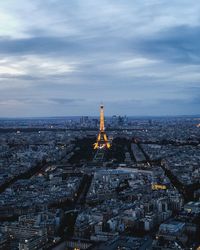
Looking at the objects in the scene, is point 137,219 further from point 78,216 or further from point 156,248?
point 156,248

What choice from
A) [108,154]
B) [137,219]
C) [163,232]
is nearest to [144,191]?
[137,219]

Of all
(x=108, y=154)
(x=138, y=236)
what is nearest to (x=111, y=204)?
(x=138, y=236)

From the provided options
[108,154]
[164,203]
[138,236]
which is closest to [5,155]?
[108,154]

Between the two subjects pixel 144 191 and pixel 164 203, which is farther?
pixel 144 191

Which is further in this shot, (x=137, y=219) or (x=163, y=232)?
(x=137, y=219)

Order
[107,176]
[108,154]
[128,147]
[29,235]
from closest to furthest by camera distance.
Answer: [29,235] → [107,176] → [108,154] → [128,147]

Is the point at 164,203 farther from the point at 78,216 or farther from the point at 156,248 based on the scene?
the point at 156,248

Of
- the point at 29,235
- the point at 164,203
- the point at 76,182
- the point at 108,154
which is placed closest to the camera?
the point at 29,235

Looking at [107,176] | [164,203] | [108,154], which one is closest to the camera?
[164,203]

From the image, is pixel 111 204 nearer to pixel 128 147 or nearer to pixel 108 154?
pixel 108 154

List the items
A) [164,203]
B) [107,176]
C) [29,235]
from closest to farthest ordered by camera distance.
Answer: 1. [29,235]
2. [164,203]
3. [107,176]
